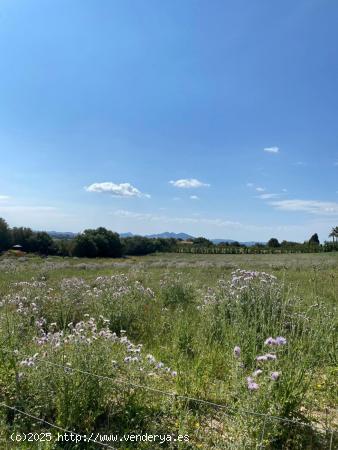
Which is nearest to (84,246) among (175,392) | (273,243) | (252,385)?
(273,243)

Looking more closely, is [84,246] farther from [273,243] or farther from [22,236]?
[273,243]

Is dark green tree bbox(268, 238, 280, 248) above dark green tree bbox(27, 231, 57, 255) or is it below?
above

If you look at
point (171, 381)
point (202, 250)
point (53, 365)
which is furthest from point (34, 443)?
point (202, 250)

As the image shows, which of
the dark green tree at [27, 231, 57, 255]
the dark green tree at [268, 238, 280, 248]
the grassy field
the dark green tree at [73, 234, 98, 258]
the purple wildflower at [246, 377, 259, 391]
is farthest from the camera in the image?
the dark green tree at [268, 238, 280, 248]

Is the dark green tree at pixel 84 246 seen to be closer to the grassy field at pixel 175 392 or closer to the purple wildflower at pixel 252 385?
the grassy field at pixel 175 392

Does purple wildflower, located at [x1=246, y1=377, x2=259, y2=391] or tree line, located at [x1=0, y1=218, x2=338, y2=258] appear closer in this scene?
purple wildflower, located at [x1=246, y1=377, x2=259, y2=391]

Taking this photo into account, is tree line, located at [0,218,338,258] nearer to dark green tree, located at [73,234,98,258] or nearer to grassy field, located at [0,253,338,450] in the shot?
dark green tree, located at [73,234,98,258]

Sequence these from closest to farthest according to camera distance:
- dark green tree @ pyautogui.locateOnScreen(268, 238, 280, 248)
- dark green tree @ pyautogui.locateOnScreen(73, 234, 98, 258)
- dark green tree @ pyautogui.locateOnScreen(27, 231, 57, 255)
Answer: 1. dark green tree @ pyautogui.locateOnScreen(73, 234, 98, 258)
2. dark green tree @ pyautogui.locateOnScreen(27, 231, 57, 255)
3. dark green tree @ pyautogui.locateOnScreen(268, 238, 280, 248)

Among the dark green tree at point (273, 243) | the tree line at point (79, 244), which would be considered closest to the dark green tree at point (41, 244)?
the tree line at point (79, 244)

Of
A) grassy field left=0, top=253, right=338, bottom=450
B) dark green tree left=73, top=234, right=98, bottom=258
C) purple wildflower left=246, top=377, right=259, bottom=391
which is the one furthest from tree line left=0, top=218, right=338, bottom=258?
purple wildflower left=246, top=377, right=259, bottom=391

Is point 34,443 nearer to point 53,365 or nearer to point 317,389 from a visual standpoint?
point 53,365

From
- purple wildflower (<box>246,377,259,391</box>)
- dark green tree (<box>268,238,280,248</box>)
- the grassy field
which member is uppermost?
dark green tree (<box>268,238,280,248</box>)

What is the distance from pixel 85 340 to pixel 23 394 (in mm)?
742

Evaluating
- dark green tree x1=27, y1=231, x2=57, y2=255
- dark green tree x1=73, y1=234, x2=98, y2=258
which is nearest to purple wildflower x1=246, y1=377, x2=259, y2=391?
dark green tree x1=73, y1=234, x2=98, y2=258
